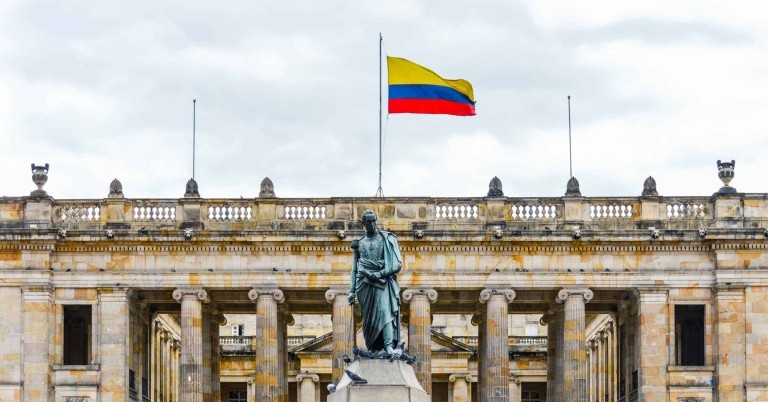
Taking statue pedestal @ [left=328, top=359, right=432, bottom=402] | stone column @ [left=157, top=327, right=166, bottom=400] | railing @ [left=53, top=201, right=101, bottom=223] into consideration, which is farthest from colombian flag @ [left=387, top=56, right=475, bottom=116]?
statue pedestal @ [left=328, top=359, right=432, bottom=402]

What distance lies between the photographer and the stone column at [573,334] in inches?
2768

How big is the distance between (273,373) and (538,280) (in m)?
11.1

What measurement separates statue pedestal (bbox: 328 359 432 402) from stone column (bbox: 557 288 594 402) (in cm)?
3631

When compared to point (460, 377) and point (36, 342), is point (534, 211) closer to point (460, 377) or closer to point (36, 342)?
point (36, 342)

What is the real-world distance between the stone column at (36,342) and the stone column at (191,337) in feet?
7.77

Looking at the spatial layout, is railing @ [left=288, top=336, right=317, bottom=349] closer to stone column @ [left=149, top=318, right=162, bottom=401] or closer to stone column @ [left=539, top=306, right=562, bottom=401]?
stone column @ [left=149, top=318, right=162, bottom=401]

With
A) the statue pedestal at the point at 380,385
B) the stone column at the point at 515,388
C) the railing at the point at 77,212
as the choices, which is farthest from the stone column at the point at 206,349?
the statue pedestal at the point at 380,385

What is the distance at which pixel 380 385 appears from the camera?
3384cm

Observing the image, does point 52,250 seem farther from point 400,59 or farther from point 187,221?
point 400,59

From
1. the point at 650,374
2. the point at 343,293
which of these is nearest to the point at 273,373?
the point at 343,293

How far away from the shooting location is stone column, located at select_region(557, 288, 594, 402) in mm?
70312

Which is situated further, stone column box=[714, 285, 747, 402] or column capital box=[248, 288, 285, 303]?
column capital box=[248, 288, 285, 303]

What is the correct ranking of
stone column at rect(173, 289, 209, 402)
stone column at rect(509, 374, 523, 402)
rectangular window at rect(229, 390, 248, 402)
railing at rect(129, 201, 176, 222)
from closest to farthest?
1. stone column at rect(173, 289, 209, 402)
2. railing at rect(129, 201, 176, 222)
3. stone column at rect(509, 374, 523, 402)
4. rectangular window at rect(229, 390, 248, 402)

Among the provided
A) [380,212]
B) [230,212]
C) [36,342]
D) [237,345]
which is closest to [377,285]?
[380,212]
